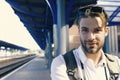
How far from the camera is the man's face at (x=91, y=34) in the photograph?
2273mm

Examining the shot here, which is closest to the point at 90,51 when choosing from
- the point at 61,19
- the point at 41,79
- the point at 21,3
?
the point at 61,19

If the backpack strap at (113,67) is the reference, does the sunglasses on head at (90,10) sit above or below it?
above

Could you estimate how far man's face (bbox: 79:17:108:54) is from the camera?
227cm

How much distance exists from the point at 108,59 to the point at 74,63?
0.84ft

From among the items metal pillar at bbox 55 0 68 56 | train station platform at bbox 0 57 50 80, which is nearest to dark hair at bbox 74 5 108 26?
metal pillar at bbox 55 0 68 56

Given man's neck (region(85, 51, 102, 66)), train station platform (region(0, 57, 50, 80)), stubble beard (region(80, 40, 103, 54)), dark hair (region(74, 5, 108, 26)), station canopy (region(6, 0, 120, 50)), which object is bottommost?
train station platform (region(0, 57, 50, 80))

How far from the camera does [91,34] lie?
2.30m

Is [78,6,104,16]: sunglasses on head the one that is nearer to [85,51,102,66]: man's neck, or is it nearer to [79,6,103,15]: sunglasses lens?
[79,6,103,15]: sunglasses lens

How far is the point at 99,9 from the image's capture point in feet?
7.63

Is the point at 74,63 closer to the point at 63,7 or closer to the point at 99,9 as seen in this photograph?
the point at 99,9

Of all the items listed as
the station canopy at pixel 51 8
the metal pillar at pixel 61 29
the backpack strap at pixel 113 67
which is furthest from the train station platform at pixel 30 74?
the backpack strap at pixel 113 67

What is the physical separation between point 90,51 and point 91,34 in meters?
0.11

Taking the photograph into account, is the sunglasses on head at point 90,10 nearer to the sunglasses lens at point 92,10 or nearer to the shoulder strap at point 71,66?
the sunglasses lens at point 92,10

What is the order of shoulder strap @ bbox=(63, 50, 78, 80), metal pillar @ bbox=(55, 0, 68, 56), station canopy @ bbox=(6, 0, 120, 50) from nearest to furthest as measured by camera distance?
1. shoulder strap @ bbox=(63, 50, 78, 80)
2. metal pillar @ bbox=(55, 0, 68, 56)
3. station canopy @ bbox=(6, 0, 120, 50)
